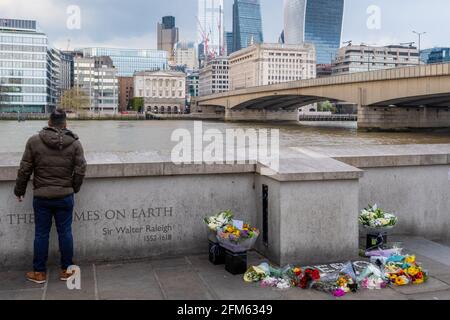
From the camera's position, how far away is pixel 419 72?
40719mm

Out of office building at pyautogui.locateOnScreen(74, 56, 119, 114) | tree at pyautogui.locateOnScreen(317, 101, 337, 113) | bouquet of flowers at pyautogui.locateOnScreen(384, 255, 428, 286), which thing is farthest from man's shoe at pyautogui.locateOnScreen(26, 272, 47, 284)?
tree at pyautogui.locateOnScreen(317, 101, 337, 113)

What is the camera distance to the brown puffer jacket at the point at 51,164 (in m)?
5.20

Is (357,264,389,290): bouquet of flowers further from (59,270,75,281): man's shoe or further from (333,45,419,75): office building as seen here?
(333,45,419,75): office building

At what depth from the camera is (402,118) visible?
55.7 m

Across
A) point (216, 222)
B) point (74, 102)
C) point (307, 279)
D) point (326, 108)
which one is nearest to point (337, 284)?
point (307, 279)

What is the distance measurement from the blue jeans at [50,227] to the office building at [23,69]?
122335 mm

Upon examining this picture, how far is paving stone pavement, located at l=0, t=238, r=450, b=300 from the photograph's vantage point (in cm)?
492

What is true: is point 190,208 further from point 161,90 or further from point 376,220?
point 161,90

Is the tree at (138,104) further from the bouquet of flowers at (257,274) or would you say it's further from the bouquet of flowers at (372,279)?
the bouquet of flowers at (372,279)

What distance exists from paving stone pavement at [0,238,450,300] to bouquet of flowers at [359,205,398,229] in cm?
72

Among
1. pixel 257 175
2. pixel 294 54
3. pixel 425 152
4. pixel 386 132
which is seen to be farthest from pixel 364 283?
pixel 294 54

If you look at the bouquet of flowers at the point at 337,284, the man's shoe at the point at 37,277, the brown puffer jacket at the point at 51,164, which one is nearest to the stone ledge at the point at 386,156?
the bouquet of flowers at the point at 337,284

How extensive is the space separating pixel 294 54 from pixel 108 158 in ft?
578
